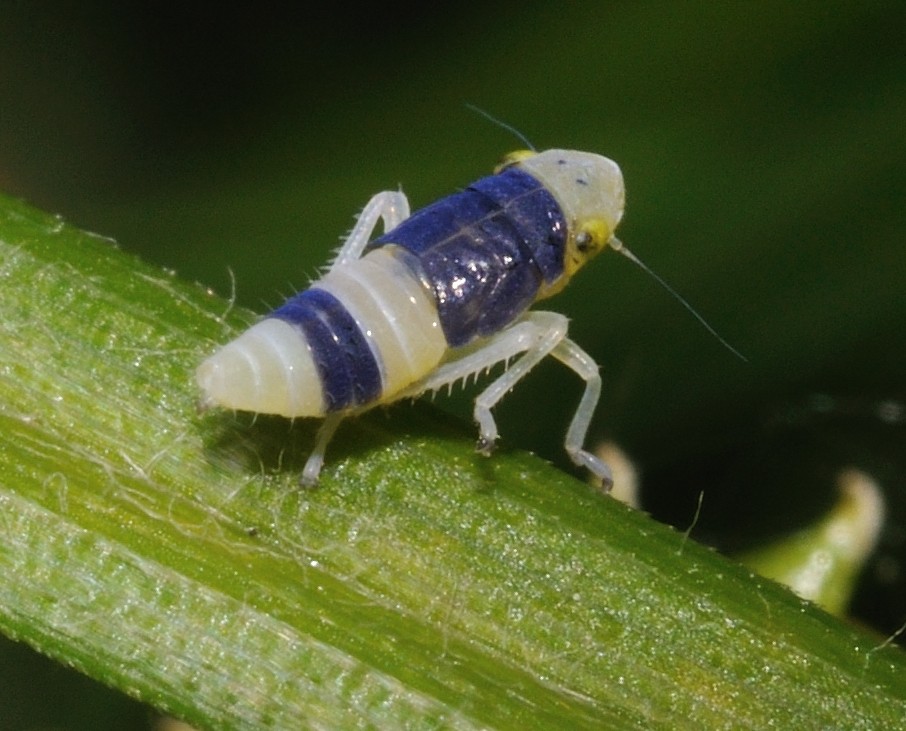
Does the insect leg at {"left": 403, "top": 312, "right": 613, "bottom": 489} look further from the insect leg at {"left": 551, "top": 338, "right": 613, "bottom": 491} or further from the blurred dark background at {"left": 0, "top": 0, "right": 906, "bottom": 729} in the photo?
the blurred dark background at {"left": 0, "top": 0, "right": 906, "bottom": 729}

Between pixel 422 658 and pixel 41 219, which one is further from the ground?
pixel 41 219

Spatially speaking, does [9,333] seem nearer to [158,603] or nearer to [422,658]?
[158,603]


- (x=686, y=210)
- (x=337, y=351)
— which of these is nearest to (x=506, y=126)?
(x=686, y=210)

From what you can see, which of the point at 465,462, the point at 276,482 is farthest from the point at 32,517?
the point at 465,462

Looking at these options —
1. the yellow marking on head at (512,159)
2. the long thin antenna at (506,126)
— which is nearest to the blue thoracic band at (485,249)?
the yellow marking on head at (512,159)

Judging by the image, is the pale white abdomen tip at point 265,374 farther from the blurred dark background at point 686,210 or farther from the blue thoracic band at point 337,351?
the blurred dark background at point 686,210

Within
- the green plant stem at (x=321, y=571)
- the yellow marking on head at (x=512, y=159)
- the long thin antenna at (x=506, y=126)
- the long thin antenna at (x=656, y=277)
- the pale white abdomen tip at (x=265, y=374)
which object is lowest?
the green plant stem at (x=321, y=571)

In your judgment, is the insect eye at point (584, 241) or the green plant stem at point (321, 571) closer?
the green plant stem at point (321, 571)

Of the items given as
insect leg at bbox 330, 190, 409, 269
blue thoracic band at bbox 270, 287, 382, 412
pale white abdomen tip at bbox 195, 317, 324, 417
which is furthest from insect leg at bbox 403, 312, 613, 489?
insect leg at bbox 330, 190, 409, 269
